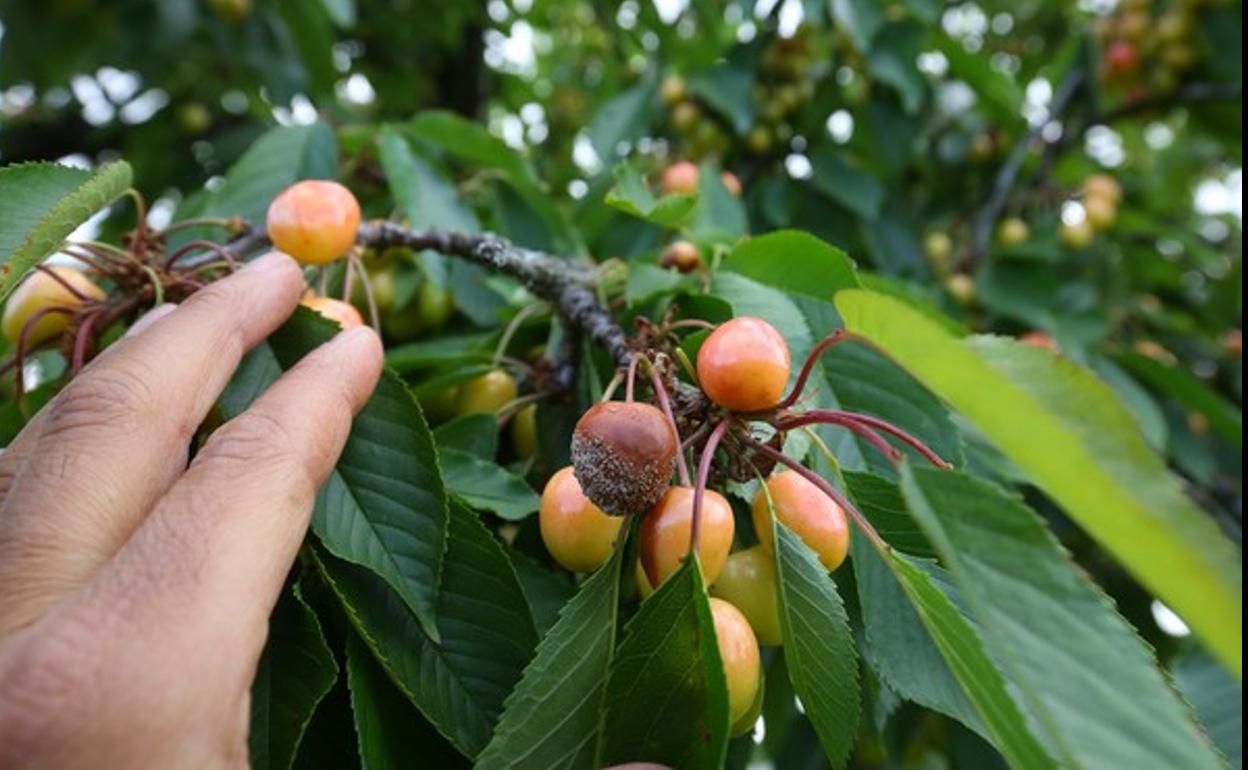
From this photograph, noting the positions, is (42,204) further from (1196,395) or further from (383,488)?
(1196,395)

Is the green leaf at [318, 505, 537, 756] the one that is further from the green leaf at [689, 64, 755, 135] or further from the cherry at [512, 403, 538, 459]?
the green leaf at [689, 64, 755, 135]

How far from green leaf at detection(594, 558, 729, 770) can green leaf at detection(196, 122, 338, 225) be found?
0.95m

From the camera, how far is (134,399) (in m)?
0.79

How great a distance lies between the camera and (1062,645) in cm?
55

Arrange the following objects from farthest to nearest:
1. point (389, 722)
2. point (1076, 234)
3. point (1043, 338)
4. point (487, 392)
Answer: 1. point (1076, 234)
2. point (1043, 338)
3. point (487, 392)
4. point (389, 722)

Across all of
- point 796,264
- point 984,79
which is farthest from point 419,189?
point 984,79

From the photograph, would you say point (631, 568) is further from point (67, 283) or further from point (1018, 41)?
point (1018, 41)

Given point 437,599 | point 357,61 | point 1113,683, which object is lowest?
point 357,61

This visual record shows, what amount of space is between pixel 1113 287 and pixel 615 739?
2205 mm

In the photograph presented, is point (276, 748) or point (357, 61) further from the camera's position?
point (357, 61)

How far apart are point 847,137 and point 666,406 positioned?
2030 millimetres

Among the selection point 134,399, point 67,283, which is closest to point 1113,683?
point 134,399

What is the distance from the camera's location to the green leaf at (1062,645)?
21.0 inches

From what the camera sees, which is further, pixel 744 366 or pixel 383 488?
pixel 383 488
